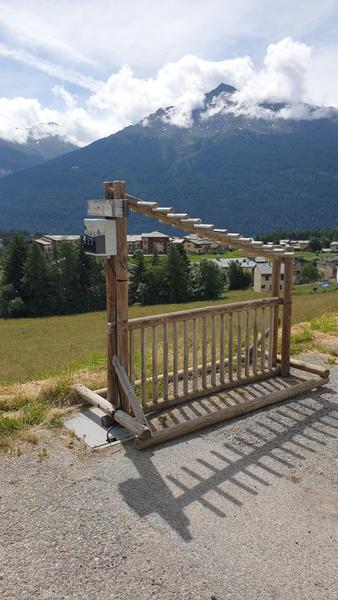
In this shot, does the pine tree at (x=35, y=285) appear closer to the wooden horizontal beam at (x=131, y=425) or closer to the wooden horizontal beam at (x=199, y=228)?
the wooden horizontal beam at (x=199, y=228)

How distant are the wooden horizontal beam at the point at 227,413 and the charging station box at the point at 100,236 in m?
2.42

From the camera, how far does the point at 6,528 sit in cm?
439

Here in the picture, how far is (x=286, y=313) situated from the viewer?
27.7 feet

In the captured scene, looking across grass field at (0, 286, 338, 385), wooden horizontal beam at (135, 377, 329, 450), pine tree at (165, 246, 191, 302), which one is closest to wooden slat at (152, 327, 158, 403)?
wooden horizontal beam at (135, 377, 329, 450)

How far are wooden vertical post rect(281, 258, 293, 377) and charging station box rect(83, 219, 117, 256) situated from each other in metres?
3.48

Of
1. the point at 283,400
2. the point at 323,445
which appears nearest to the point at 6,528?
the point at 323,445

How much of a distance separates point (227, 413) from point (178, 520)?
7.77ft

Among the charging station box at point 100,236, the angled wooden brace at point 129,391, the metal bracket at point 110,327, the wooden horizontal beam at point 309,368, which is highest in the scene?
the charging station box at point 100,236

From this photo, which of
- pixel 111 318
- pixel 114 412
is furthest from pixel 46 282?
pixel 114 412

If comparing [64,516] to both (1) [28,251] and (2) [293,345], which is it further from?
(1) [28,251]

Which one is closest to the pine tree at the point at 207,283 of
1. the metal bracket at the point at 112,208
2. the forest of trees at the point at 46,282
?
the forest of trees at the point at 46,282

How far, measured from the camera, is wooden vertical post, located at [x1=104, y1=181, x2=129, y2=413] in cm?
627

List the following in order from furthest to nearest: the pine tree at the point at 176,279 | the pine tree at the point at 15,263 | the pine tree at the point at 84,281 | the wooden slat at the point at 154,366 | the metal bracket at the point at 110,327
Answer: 1. the pine tree at the point at 176,279
2. the pine tree at the point at 84,281
3. the pine tree at the point at 15,263
4. the wooden slat at the point at 154,366
5. the metal bracket at the point at 110,327

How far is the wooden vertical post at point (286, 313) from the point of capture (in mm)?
8305
